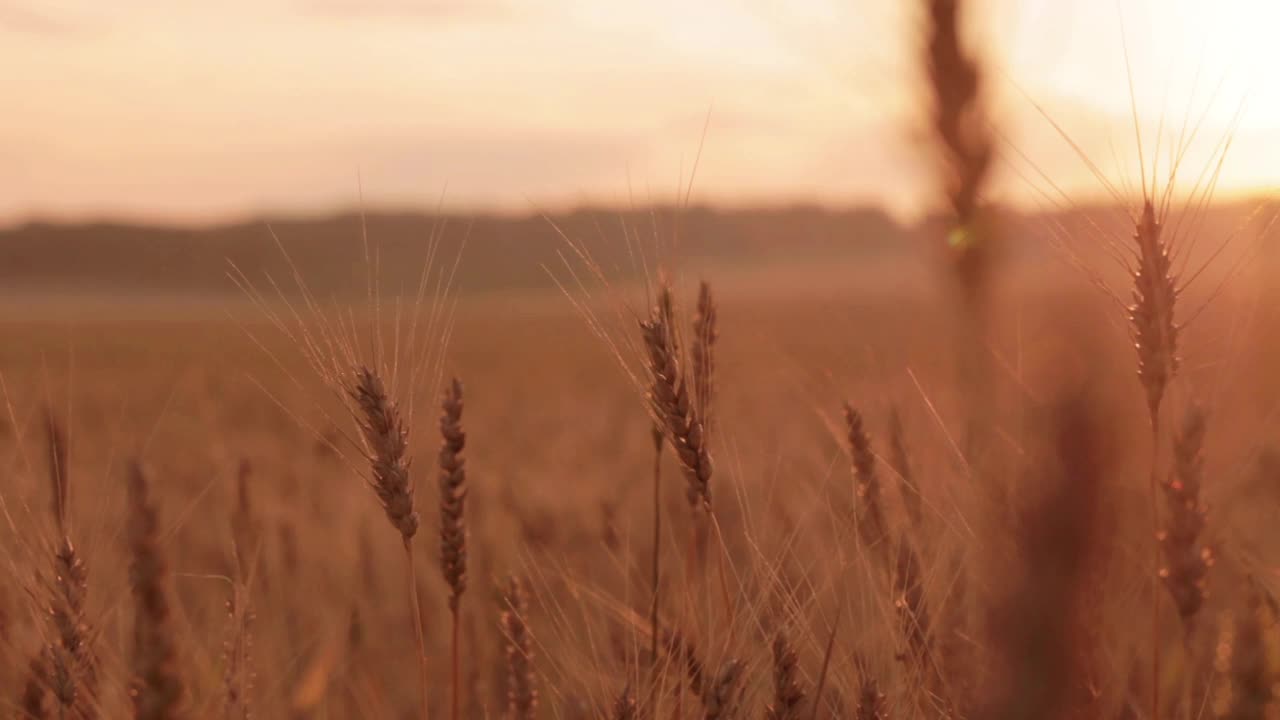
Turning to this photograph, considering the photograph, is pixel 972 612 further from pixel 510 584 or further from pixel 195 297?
pixel 195 297

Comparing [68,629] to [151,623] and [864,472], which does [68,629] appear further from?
[864,472]

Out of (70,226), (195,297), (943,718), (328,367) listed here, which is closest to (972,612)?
(943,718)

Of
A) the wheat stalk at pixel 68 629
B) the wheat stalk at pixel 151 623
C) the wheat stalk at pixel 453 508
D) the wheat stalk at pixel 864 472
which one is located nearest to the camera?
the wheat stalk at pixel 151 623

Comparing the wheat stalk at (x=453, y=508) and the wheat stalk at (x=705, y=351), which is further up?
the wheat stalk at (x=705, y=351)

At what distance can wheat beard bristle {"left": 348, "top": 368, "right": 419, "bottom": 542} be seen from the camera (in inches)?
53.9

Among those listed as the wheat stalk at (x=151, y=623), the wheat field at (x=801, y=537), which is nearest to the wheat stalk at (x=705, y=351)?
the wheat field at (x=801, y=537)

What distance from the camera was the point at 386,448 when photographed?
4.59ft

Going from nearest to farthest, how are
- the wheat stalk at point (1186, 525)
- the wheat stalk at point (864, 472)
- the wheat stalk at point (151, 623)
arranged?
1. the wheat stalk at point (151, 623)
2. the wheat stalk at point (1186, 525)
3. the wheat stalk at point (864, 472)

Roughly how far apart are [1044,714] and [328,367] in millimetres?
1243

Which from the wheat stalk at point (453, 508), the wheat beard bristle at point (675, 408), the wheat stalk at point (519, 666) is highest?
the wheat beard bristle at point (675, 408)

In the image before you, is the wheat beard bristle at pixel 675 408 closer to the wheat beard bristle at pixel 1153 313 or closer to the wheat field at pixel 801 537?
the wheat field at pixel 801 537

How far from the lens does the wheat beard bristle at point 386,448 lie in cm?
137

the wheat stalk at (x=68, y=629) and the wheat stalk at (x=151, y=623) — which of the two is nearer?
the wheat stalk at (x=151, y=623)

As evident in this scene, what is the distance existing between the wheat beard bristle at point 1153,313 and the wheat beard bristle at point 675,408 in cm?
50
